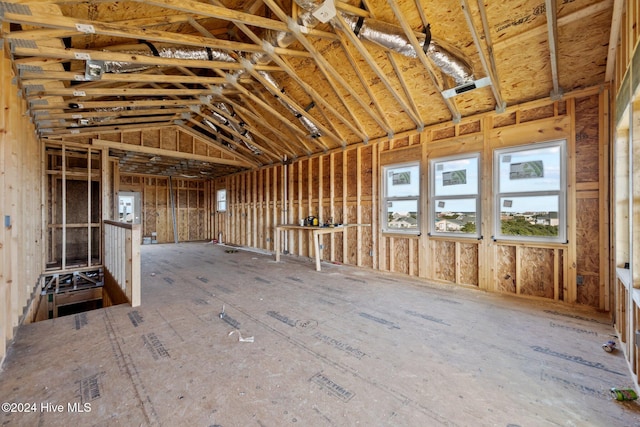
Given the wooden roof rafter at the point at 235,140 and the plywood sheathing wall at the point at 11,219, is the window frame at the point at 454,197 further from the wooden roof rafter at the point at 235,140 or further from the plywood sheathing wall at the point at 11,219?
the plywood sheathing wall at the point at 11,219

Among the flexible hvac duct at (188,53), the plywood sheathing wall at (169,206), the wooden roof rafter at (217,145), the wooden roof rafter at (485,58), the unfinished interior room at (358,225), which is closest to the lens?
the unfinished interior room at (358,225)

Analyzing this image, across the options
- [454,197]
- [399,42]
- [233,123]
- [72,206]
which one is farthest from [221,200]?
[399,42]

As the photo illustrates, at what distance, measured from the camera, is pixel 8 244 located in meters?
2.46

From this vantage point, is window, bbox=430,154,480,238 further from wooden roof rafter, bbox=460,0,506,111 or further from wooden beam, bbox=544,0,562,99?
wooden beam, bbox=544,0,562,99

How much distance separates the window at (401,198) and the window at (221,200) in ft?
25.0

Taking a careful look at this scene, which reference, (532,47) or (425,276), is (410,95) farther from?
(425,276)

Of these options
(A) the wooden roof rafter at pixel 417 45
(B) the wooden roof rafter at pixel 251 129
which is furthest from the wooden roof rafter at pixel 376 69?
(B) the wooden roof rafter at pixel 251 129

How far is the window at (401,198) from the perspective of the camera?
518cm

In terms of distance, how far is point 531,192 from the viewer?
388cm

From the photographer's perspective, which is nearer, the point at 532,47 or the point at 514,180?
the point at 532,47

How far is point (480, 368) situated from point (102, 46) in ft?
19.6

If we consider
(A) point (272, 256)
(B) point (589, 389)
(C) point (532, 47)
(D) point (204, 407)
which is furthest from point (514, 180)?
(A) point (272, 256)

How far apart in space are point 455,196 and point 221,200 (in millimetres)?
9602

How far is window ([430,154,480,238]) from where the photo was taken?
445cm
